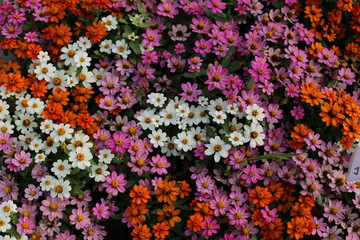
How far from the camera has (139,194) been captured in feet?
6.40

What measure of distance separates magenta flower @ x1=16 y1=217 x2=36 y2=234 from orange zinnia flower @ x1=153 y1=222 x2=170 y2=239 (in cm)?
54

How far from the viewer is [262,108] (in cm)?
213

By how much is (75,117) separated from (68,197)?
378 mm

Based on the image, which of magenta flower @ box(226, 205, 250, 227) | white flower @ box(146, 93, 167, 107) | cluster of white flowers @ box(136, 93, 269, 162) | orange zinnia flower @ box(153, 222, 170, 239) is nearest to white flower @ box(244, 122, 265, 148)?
cluster of white flowers @ box(136, 93, 269, 162)

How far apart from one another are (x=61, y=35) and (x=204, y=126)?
866 mm

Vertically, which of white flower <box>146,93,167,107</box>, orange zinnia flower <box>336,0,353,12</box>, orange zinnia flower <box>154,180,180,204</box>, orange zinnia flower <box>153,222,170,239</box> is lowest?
orange zinnia flower <box>153,222,170,239</box>

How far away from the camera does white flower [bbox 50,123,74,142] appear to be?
2002 mm

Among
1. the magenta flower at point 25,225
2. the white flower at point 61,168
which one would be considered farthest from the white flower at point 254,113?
the magenta flower at point 25,225

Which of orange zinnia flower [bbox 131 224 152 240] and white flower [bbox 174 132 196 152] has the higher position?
→ white flower [bbox 174 132 196 152]

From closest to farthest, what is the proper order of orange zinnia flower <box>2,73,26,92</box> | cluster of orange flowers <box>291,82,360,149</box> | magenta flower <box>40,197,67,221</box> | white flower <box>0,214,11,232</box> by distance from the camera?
1. white flower <box>0,214,11,232</box>
2. magenta flower <box>40,197,67,221</box>
3. cluster of orange flowers <box>291,82,360,149</box>
4. orange zinnia flower <box>2,73,26,92</box>

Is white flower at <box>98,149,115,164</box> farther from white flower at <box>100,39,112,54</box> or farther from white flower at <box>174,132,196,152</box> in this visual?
white flower at <box>100,39,112,54</box>

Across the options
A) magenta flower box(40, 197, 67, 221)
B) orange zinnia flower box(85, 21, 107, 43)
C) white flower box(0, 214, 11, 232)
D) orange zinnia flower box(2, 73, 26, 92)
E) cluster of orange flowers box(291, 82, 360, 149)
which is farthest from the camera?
orange zinnia flower box(85, 21, 107, 43)

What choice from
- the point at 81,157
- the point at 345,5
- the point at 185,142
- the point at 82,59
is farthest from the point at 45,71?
the point at 345,5

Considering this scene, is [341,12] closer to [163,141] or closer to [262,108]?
[262,108]
